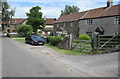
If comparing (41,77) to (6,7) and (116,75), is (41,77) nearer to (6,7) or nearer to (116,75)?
(116,75)

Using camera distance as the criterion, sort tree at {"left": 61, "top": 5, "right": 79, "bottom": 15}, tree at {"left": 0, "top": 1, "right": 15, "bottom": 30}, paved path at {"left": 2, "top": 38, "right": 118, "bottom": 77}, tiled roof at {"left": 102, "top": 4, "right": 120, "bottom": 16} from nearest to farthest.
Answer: paved path at {"left": 2, "top": 38, "right": 118, "bottom": 77} → tiled roof at {"left": 102, "top": 4, "right": 120, "bottom": 16} → tree at {"left": 0, "top": 1, "right": 15, "bottom": 30} → tree at {"left": 61, "top": 5, "right": 79, "bottom": 15}

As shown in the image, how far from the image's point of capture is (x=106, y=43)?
14.3 metres

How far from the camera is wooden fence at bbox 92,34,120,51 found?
45.9 feet

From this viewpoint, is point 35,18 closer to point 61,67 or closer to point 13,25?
point 61,67

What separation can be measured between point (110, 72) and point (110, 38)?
735 centimetres

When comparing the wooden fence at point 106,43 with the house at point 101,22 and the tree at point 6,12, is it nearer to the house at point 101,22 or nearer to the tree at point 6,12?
the house at point 101,22

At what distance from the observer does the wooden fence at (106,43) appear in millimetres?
13992

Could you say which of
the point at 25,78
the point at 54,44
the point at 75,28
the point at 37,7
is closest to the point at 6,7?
the point at 37,7

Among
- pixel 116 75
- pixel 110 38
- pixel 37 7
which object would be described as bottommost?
pixel 116 75

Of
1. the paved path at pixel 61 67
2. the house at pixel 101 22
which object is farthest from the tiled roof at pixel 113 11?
the paved path at pixel 61 67

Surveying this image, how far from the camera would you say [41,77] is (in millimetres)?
7043

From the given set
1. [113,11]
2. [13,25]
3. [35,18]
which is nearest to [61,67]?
[113,11]

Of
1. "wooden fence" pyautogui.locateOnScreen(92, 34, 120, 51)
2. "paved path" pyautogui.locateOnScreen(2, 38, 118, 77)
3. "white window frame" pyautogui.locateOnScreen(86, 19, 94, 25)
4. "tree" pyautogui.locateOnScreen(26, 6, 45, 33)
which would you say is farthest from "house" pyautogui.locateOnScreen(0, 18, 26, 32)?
"paved path" pyautogui.locateOnScreen(2, 38, 118, 77)

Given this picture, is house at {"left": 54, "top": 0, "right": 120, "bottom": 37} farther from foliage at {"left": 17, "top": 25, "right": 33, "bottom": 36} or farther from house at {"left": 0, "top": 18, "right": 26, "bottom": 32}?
house at {"left": 0, "top": 18, "right": 26, "bottom": 32}
